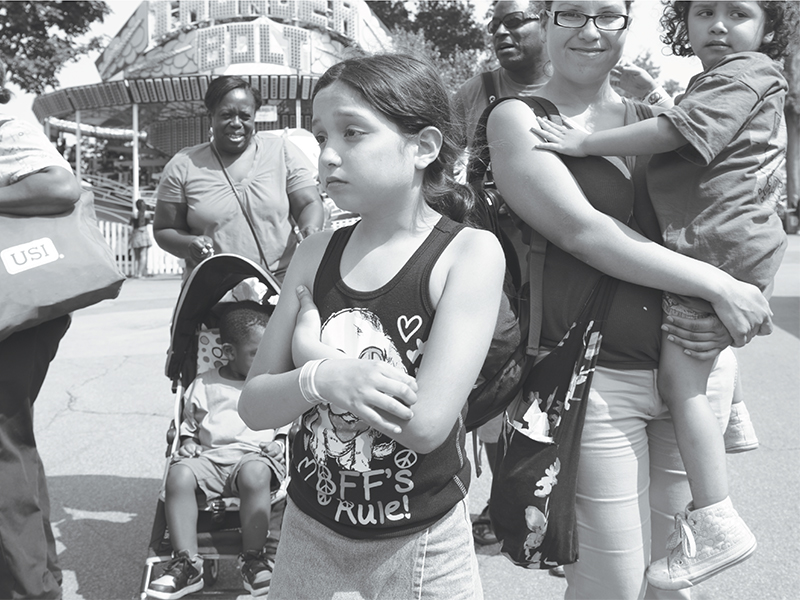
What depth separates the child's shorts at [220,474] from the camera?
11.0 feet

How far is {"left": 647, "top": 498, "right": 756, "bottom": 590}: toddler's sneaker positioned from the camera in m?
1.89

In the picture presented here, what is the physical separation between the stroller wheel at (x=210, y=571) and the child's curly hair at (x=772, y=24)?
289 cm

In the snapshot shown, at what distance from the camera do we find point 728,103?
6.06 feet

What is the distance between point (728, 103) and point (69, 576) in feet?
11.1

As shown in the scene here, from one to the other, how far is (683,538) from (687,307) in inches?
24.3

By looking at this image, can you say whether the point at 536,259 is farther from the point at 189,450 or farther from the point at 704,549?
the point at 189,450

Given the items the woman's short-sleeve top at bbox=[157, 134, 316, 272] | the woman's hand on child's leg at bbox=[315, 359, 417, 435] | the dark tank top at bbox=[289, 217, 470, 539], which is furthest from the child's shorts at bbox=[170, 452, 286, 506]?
the woman's hand on child's leg at bbox=[315, 359, 417, 435]

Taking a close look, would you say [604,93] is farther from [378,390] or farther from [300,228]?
[300,228]

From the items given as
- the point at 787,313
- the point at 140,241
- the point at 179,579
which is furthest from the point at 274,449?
the point at 140,241

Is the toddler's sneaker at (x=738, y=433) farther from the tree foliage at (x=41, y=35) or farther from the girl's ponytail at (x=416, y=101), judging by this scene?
the tree foliage at (x=41, y=35)

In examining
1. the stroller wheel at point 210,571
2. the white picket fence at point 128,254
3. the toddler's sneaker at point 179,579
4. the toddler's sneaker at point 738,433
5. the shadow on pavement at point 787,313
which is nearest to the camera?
the toddler's sneaker at point 738,433

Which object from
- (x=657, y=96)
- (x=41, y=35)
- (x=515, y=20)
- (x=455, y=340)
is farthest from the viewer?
(x=41, y=35)

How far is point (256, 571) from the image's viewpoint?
3088 millimetres

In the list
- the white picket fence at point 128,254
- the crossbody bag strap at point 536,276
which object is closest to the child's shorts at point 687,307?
the crossbody bag strap at point 536,276
